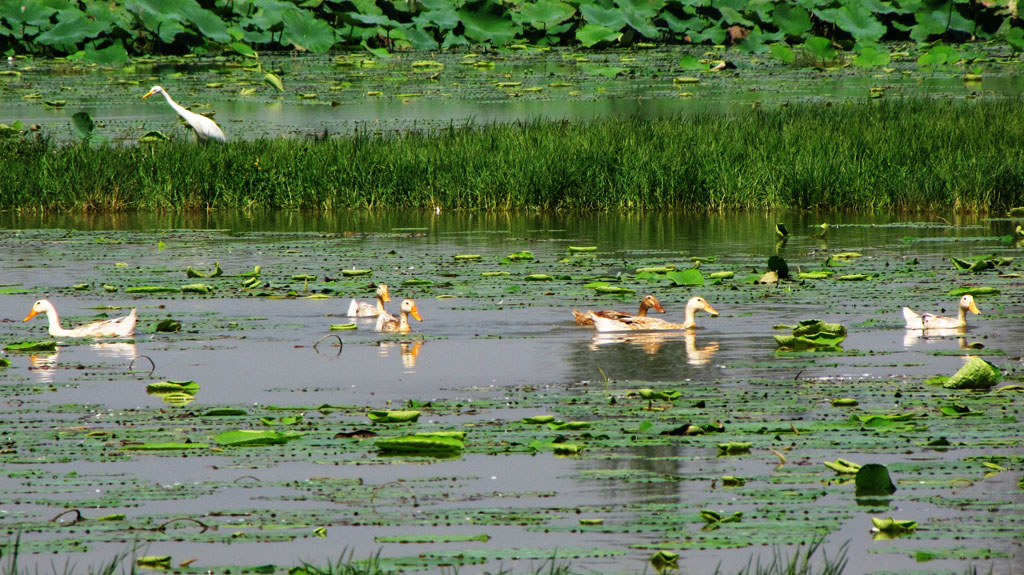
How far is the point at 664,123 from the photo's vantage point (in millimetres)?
21594

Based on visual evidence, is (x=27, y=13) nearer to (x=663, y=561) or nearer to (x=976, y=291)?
(x=976, y=291)

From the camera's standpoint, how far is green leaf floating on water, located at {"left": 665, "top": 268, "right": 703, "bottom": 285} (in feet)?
41.7

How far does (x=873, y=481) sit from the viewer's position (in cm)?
605

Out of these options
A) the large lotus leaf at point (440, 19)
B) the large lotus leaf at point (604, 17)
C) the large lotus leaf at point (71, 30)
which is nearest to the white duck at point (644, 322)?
the large lotus leaf at point (71, 30)

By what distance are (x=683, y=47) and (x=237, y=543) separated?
38.4 m

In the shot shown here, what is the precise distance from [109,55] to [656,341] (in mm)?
29049

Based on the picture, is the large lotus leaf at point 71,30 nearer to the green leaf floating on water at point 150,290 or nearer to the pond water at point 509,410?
the pond water at point 509,410

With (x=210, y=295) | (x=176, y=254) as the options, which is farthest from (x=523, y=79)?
(x=210, y=295)

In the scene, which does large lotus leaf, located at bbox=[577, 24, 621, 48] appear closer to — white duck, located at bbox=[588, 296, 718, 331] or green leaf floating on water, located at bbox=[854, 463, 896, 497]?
white duck, located at bbox=[588, 296, 718, 331]

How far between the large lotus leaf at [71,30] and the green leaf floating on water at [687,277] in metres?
27.2

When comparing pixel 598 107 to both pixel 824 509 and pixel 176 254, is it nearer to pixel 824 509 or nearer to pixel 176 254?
pixel 176 254

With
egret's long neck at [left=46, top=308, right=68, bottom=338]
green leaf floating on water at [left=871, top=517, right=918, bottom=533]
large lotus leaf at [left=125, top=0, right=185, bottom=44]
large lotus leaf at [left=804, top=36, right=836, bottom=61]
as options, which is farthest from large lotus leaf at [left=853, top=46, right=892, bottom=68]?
green leaf floating on water at [left=871, top=517, right=918, bottom=533]

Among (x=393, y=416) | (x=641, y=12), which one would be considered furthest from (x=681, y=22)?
(x=393, y=416)

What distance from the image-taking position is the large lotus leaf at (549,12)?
41.5m
